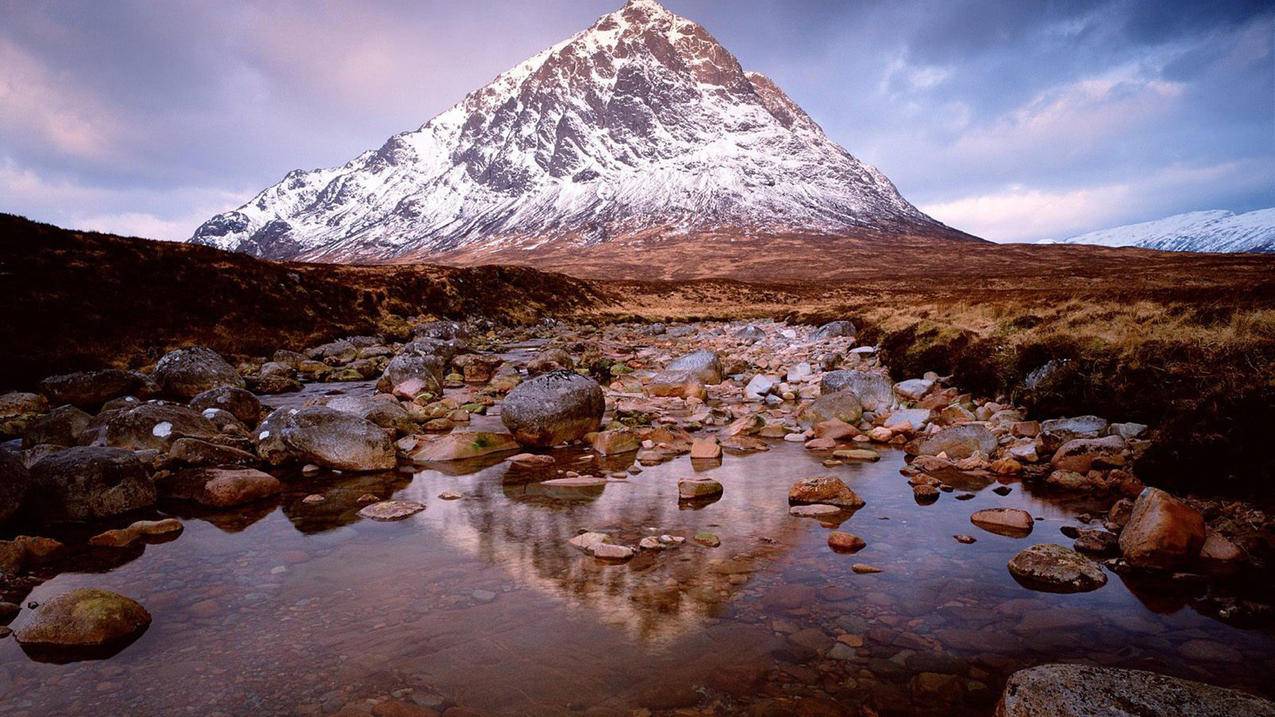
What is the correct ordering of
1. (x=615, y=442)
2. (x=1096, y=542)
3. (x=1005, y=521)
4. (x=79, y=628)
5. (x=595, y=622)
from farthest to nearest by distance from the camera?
1. (x=615, y=442)
2. (x=1005, y=521)
3. (x=1096, y=542)
4. (x=595, y=622)
5. (x=79, y=628)

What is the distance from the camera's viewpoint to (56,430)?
10797 millimetres

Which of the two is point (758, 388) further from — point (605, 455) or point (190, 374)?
point (190, 374)

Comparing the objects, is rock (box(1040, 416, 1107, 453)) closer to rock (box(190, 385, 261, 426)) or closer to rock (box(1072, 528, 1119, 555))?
rock (box(1072, 528, 1119, 555))

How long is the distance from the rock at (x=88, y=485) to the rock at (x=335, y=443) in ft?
7.55

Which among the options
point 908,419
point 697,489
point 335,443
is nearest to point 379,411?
point 335,443

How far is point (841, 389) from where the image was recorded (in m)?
14.4

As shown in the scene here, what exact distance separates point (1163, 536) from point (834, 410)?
23.6 ft

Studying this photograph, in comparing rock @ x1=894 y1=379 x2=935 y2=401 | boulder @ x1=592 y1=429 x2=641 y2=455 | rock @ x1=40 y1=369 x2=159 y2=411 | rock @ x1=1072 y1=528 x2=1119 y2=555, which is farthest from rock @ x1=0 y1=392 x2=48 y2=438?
rock @ x1=894 y1=379 x2=935 y2=401

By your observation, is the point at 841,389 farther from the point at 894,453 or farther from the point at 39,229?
the point at 39,229

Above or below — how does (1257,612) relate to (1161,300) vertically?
below

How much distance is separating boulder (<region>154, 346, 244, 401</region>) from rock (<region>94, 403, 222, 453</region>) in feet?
16.6

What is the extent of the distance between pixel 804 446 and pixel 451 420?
27.0 feet

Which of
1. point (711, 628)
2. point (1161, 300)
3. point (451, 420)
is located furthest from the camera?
point (1161, 300)

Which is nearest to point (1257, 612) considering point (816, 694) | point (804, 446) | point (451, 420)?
point (816, 694)
